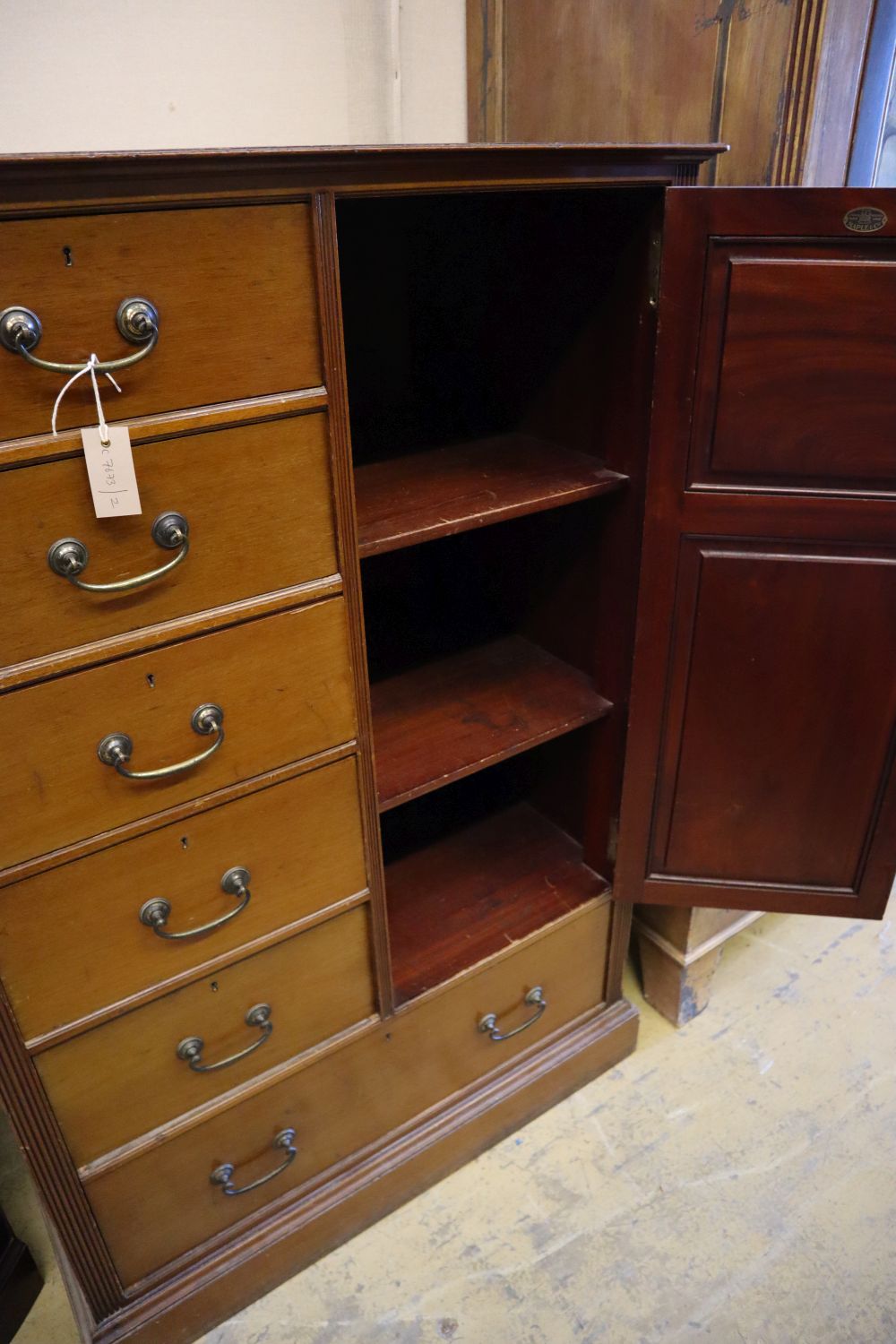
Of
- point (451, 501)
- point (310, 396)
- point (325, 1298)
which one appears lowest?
point (325, 1298)

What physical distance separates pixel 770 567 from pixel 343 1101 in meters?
0.90

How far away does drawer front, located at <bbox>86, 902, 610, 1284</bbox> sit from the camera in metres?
1.06

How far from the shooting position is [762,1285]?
1202 millimetres

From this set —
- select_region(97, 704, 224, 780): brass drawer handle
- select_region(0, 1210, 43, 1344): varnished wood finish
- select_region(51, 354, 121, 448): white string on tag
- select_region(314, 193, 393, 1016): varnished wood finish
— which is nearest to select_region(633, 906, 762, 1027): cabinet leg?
select_region(314, 193, 393, 1016): varnished wood finish

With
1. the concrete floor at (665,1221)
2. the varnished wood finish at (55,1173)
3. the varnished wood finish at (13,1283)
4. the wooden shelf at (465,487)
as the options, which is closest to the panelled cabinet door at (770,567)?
the wooden shelf at (465,487)

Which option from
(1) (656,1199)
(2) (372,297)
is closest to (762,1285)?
(1) (656,1199)

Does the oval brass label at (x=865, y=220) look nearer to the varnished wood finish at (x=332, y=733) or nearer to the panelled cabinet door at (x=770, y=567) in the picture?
the panelled cabinet door at (x=770, y=567)

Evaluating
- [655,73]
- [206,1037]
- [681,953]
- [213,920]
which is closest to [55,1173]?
[206,1037]

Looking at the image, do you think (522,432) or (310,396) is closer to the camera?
(310,396)

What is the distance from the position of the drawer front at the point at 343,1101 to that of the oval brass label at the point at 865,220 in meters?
0.95

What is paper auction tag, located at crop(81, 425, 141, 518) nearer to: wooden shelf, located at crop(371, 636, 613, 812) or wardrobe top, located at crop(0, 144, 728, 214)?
wardrobe top, located at crop(0, 144, 728, 214)

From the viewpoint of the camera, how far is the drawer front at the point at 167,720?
783mm

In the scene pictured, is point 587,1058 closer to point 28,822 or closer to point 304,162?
point 28,822

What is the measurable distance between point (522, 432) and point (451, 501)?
0.99ft
